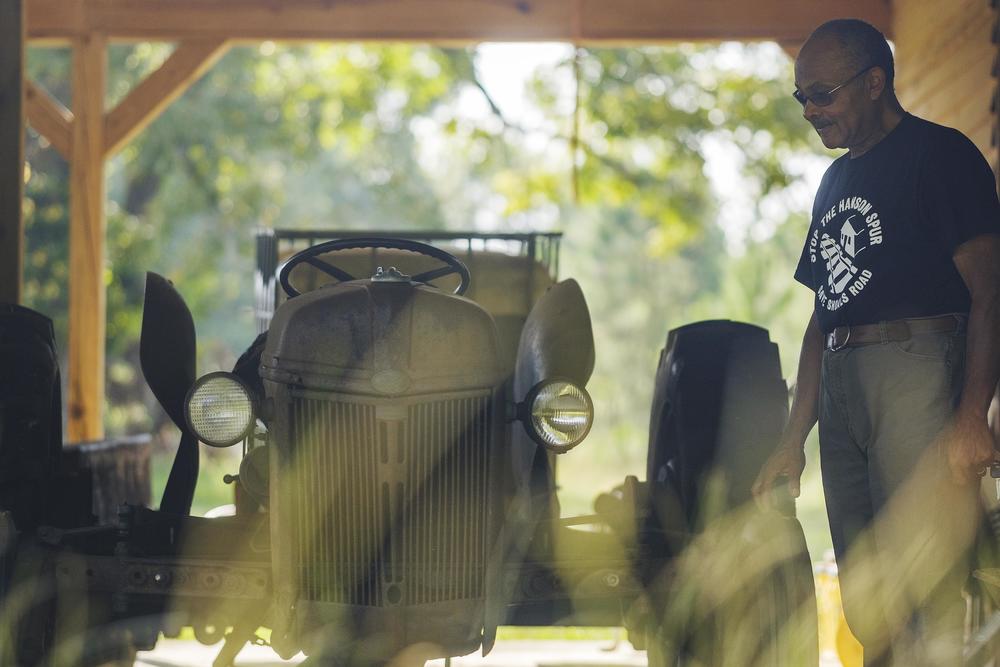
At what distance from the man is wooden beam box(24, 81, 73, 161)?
5129 mm

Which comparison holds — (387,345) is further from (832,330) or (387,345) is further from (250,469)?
(832,330)

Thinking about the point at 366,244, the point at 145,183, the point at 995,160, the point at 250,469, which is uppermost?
the point at 145,183

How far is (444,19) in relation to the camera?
7.00 m

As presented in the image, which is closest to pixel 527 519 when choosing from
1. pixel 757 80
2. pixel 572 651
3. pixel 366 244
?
pixel 366 244

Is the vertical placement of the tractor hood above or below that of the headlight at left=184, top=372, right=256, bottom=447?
above

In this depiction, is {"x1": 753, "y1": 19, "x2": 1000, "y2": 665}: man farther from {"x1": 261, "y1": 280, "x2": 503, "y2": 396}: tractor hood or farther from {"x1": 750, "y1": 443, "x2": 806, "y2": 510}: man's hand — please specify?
{"x1": 261, "y1": 280, "x2": 503, "y2": 396}: tractor hood

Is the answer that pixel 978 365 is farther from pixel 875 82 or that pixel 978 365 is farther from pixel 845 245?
pixel 875 82

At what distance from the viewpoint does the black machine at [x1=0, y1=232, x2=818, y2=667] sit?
285 centimetres

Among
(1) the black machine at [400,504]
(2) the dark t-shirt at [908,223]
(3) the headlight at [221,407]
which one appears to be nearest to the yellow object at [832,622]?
(1) the black machine at [400,504]

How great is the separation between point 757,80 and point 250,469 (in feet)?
41.9

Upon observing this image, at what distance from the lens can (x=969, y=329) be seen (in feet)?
9.13

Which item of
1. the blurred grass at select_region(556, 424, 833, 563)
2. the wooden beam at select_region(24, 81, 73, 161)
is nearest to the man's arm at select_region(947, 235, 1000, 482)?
the wooden beam at select_region(24, 81, 73, 161)

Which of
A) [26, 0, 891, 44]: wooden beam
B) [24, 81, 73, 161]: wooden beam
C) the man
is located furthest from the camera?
[24, 81, 73, 161]: wooden beam

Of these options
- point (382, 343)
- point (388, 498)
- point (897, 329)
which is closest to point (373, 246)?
point (382, 343)
